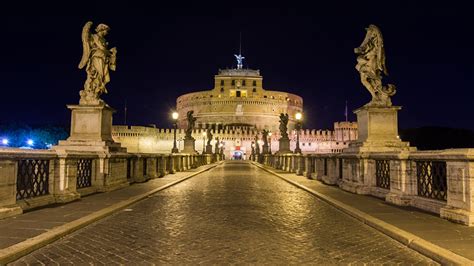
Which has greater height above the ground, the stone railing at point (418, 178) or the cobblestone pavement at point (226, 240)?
the stone railing at point (418, 178)

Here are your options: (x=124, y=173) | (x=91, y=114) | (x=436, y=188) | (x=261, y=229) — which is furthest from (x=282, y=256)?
(x=124, y=173)

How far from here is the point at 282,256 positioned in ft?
17.1

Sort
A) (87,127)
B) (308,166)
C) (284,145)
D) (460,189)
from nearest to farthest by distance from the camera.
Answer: (460,189)
(87,127)
(308,166)
(284,145)

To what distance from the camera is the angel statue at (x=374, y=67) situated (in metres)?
12.2

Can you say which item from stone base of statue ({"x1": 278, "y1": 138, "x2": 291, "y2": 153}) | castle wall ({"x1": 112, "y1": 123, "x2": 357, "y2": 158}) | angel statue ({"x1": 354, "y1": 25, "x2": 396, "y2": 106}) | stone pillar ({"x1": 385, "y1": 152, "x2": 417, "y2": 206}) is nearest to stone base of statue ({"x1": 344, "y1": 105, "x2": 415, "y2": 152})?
angel statue ({"x1": 354, "y1": 25, "x2": 396, "y2": 106})

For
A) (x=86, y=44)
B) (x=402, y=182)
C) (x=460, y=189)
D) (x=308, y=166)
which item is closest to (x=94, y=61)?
(x=86, y=44)

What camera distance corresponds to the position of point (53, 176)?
956 centimetres

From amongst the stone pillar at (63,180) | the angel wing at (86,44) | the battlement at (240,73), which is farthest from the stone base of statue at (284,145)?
the battlement at (240,73)

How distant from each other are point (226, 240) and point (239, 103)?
112 meters

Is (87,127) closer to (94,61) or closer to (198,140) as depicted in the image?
(94,61)

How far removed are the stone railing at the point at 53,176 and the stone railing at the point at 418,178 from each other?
7229mm

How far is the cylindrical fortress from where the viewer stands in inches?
4646

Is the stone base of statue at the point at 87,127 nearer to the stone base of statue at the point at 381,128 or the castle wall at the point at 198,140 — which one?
the stone base of statue at the point at 381,128

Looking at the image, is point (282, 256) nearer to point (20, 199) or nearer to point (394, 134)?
point (20, 199)
